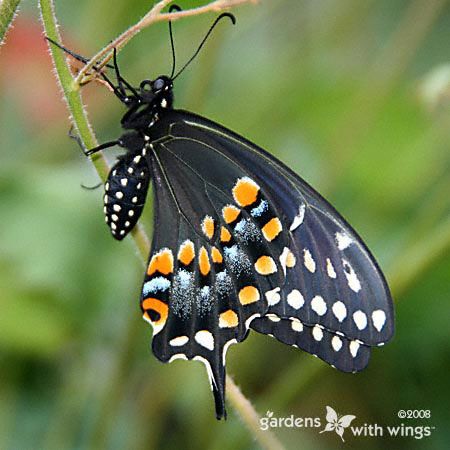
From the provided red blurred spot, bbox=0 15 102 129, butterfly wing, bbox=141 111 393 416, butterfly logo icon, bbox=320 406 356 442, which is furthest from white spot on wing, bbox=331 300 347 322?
red blurred spot, bbox=0 15 102 129

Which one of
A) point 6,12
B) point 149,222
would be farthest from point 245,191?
point 149,222

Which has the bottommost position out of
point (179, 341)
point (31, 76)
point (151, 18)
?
point (179, 341)

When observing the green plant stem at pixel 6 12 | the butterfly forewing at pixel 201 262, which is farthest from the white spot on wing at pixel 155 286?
the green plant stem at pixel 6 12

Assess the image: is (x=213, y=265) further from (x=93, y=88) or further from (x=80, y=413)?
(x=93, y=88)

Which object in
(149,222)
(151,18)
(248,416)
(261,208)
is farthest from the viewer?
(149,222)

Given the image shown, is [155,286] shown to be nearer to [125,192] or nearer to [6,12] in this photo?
[125,192]

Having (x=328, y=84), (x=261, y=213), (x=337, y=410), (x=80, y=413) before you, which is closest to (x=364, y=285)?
(x=261, y=213)

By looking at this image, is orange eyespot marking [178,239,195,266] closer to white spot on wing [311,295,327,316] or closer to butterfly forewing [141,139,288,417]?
butterfly forewing [141,139,288,417]
